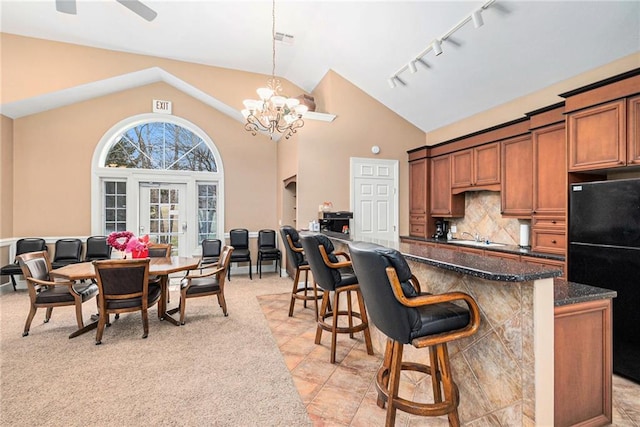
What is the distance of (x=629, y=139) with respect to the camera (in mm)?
2469

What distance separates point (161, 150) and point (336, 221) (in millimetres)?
3894

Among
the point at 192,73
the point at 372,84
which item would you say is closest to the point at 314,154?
the point at 372,84

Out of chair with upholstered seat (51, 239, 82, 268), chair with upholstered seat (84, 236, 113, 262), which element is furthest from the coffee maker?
chair with upholstered seat (51, 239, 82, 268)

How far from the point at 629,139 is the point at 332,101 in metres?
3.80

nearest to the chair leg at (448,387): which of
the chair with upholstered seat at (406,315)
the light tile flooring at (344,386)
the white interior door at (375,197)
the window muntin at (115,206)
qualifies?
the chair with upholstered seat at (406,315)

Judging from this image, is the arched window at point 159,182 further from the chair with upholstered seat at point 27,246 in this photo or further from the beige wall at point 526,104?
the beige wall at point 526,104

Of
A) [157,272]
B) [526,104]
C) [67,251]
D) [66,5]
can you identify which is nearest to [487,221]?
[526,104]

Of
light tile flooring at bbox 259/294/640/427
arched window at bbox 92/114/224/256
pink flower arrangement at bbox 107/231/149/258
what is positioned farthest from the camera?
arched window at bbox 92/114/224/256

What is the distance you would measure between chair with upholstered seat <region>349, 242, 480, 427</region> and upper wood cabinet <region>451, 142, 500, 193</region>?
3.26 meters

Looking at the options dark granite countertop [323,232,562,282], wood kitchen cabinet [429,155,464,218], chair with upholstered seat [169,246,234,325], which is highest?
wood kitchen cabinet [429,155,464,218]

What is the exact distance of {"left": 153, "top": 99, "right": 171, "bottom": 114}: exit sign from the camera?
5746 mm

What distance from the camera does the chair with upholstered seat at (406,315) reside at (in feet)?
4.69

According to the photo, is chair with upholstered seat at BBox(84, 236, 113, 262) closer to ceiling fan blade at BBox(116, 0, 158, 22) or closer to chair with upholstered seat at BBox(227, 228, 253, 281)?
chair with upholstered seat at BBox(227, 228, 253, 281)

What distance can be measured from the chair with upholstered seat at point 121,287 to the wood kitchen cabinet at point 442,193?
4.38 meters
